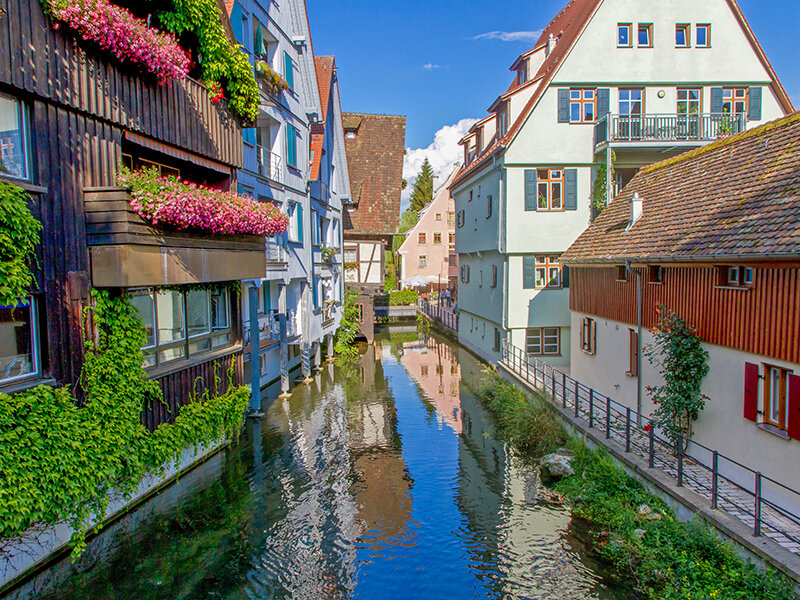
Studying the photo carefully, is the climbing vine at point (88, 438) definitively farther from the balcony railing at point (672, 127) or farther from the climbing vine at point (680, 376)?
the balcony railing at point (672, 127)

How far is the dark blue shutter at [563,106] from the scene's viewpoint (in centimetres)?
1995

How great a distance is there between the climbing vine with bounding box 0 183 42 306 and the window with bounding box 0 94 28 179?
585mm

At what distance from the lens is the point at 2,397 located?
658 cm

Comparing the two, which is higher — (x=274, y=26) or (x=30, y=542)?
(x=274, y=26)

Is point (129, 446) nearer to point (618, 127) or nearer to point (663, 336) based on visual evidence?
point (663, 336)

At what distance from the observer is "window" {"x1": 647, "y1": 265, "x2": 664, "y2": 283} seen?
12075 millimetres

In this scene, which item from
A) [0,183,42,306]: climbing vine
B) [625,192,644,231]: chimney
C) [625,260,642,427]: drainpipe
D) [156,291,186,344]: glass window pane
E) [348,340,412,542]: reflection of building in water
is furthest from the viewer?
[625,192,644,231]: chimney

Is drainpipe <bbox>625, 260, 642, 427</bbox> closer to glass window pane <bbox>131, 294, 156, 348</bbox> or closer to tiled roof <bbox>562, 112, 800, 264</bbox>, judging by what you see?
tiled roof <bbox>562, 112, 800, 264</bbox>

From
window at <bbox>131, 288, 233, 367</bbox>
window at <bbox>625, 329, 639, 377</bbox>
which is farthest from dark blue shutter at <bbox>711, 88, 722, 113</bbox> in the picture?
window at <bbox>131, 288, 233, 367</bbox>

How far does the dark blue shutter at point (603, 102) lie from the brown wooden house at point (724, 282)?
508 cm

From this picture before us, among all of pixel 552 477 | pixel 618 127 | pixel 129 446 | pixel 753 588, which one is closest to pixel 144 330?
pixel 129 446

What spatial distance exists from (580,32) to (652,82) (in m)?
3.10

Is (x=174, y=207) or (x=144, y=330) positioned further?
(x=144, y=330)

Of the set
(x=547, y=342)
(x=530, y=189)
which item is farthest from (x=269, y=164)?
(x=547, y=342)
